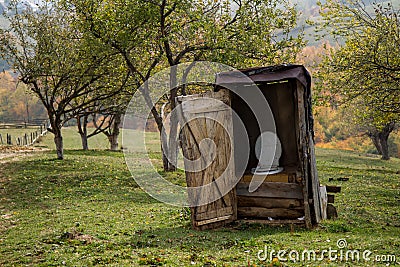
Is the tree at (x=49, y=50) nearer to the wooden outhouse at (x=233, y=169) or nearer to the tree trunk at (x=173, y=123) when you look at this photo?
the tree trunk at (x=173, y=123)

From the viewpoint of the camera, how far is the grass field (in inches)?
352

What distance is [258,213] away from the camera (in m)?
12.4

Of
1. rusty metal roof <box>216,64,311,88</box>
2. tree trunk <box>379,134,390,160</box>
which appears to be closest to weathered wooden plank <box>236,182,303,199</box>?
rusty metal roof <box>216,64,311,88</box>

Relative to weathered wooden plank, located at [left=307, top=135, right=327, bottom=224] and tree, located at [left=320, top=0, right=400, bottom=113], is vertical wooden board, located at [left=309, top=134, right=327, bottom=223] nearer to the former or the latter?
weathered wooden plank, located at [left=307, top=135, right=327, bottom=224]

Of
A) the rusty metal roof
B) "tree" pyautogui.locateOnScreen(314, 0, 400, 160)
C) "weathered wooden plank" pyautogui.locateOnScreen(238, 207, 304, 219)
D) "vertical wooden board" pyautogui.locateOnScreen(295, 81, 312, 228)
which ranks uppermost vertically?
"tree" pyautogui.locateOnScreen(314, 0, 400, 160)

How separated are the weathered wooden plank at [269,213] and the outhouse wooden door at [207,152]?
28.1 inches

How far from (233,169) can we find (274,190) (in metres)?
1.20

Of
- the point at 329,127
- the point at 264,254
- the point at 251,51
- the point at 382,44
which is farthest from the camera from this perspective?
the point at 329,127

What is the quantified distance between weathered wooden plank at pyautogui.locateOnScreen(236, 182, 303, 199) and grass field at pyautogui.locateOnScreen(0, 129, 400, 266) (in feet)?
2.79

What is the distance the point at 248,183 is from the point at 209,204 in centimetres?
142

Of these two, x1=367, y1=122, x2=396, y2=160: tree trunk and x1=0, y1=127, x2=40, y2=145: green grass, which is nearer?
x1=367, y1=122, x2=396, y2=160: tree trunk

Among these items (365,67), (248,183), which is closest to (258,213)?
(248,183)

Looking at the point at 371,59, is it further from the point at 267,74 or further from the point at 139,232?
the point at 139,232

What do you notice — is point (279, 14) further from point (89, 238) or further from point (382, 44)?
point (89, 238)
